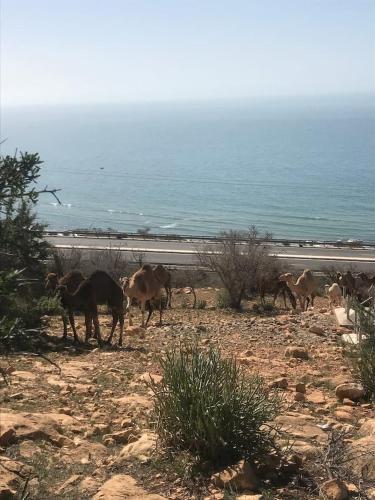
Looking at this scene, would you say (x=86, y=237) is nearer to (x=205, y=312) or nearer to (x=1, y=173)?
(x=205, y=312)

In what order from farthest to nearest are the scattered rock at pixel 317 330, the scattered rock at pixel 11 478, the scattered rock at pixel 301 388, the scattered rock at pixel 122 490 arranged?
1. the scattered rock at pixel 317 330
2. the scattered rock at pixel 301 388
3. the scattered rock at pixel 11 478
4. the scattered rock at pixel 122 490

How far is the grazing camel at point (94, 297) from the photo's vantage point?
15609 millimetres

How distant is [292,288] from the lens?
25.3 meters

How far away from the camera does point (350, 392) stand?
34.1ft

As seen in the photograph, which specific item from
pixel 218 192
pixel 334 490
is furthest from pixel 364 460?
pixel 218 192

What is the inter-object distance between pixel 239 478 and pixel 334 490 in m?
0.83

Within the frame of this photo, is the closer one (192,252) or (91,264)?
(91,264)

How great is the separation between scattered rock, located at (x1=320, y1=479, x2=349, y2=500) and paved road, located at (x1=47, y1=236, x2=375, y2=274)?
131ft

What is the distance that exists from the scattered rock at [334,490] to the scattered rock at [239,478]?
2.02ft

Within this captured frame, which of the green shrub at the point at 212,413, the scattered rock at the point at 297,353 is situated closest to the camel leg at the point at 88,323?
the scattered rock at the point at 297,353

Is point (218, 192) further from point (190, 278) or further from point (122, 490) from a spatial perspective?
point (122, 490)

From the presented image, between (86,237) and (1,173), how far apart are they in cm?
5750

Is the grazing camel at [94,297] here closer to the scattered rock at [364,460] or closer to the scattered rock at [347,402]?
the scattered rock at [347,402]

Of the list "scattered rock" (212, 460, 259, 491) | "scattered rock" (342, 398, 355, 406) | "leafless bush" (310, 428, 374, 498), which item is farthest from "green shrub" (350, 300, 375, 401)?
"scattered rock" (212, 460, 259, 491)
